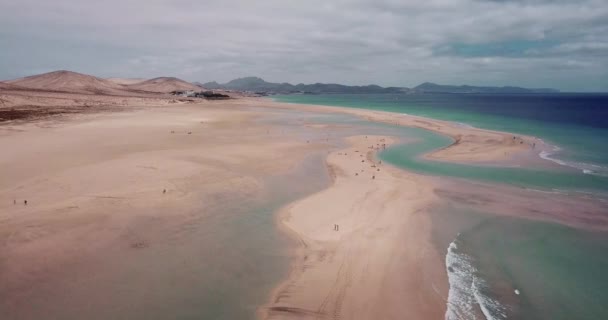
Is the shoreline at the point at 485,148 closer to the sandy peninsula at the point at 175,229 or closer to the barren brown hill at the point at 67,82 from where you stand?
the sandy peninsula at the point at 175,229

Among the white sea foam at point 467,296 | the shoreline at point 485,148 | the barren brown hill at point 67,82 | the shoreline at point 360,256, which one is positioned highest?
the barren brown hill at point 67,82

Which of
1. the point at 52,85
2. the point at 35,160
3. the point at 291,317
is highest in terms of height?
the point at 52,85

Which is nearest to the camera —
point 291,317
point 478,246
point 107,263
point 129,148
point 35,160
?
point 291,317

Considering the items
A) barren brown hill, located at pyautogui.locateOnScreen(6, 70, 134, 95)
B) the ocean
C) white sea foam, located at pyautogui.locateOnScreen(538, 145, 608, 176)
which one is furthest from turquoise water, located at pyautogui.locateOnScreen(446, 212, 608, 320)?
barren brown hill, located at pyautogui.locateOnScreen(6, 70, 134, 95)

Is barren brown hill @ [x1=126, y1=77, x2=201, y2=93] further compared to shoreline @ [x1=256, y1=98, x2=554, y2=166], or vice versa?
barren brown hill @ [x1=126, y1=77, x2=201, y2=93]

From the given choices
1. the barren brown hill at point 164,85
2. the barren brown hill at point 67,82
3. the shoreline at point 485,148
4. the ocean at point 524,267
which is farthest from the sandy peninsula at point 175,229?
the barren brown hill at point 164,85

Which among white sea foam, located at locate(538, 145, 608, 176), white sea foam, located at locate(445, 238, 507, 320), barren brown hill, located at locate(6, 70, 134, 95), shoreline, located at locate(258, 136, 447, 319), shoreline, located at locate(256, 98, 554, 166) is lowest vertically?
white sea foam, located at locate(445, 238, 507, 320)

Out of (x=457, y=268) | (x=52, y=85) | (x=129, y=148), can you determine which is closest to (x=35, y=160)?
(x=129, y=148)

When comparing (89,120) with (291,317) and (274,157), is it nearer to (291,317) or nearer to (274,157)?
(274,157)

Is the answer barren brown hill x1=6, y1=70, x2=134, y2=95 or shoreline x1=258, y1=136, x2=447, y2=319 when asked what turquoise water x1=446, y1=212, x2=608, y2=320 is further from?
barren brown hill x1=6, y1=70, x2=134, y2=95
